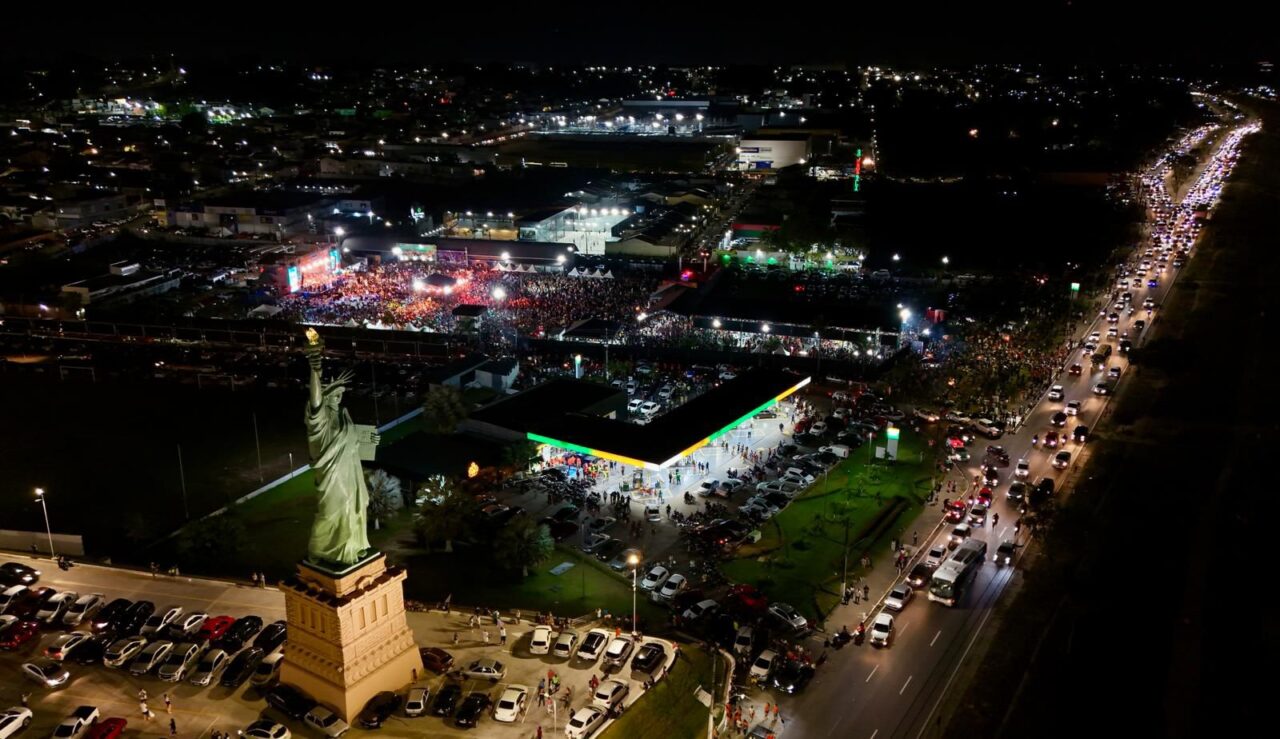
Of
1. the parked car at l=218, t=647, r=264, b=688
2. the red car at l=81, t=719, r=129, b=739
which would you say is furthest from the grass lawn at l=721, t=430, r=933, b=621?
the red car at l=81, t=719, r=129, b=739

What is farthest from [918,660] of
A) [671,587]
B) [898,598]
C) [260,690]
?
[260,690]

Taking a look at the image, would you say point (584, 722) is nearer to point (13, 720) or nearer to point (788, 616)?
point (788, 616)

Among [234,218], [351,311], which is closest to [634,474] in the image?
[351,311]

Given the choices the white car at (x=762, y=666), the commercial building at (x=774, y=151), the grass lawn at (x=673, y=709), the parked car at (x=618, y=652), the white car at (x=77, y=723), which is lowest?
the white car at (x=762, y=666)

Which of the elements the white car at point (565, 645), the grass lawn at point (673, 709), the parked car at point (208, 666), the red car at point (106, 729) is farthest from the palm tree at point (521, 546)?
the red car at point (106, 729)

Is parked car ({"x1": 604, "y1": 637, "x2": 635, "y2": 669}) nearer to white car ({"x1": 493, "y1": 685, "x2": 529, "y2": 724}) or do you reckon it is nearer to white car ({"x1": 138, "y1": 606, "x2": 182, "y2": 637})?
white car ({"x1": 493, "y1": 685, "x2": 529, "y2": 724})

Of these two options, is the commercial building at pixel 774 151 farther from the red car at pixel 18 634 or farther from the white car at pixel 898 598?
the red car at pixel 18 634

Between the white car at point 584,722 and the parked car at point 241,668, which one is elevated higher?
the parked car at point 241,668
